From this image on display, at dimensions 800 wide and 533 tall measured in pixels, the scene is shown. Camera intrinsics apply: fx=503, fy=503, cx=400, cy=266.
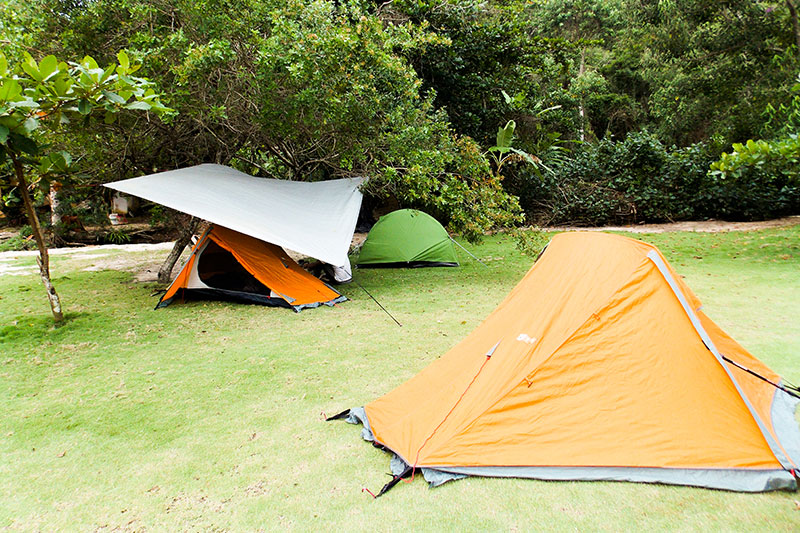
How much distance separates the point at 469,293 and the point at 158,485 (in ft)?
15.0

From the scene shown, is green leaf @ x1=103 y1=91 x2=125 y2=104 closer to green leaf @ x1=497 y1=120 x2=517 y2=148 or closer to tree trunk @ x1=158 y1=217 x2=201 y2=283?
tree trunk @ x1=158 y1=217 x2=201 y2=283

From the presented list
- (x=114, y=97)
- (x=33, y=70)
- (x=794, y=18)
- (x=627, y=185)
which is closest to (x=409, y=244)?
(x=114, y=97)

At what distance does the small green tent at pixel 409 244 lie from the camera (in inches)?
334

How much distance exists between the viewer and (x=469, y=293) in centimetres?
645

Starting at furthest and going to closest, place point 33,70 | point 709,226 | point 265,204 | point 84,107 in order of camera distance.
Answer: point 709,226 → point 265,204 → point 84,107 → point 33,70

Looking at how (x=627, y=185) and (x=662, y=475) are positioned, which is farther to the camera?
(x=627, y=185)

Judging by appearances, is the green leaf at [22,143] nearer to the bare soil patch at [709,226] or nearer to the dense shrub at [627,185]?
the bare soil patch at [709,226]

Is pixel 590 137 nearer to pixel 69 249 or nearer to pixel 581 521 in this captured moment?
pixel 69 249

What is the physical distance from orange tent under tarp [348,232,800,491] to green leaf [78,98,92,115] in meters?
2.89

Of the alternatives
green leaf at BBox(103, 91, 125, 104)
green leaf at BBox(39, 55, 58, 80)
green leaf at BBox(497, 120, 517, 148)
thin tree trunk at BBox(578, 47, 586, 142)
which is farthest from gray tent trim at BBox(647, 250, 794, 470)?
thin tree trunk at BBox(578, 47, 586, 142)

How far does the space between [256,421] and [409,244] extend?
5685 mm

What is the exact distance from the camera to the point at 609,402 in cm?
239

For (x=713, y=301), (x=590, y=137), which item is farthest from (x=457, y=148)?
(x=590, y=137)

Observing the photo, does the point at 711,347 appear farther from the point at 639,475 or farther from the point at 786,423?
the point at 639,475
